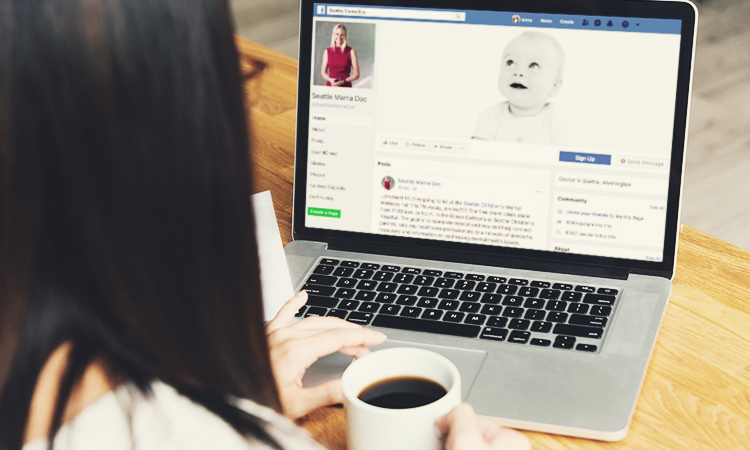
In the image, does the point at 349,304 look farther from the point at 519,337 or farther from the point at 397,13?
the point at 397,13

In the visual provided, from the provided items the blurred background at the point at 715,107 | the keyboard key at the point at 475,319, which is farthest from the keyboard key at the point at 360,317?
A: the blurred background at the point at 715,107

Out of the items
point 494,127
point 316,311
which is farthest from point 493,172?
point 316,311

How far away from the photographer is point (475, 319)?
74cm

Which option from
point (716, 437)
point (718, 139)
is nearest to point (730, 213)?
point (718, 139)

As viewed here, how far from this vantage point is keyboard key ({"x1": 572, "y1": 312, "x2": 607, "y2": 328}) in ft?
2.35

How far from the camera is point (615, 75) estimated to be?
77 centimetres

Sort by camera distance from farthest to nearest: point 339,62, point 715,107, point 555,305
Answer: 1. point 715,107
2. point 339,62
3. point 555,305

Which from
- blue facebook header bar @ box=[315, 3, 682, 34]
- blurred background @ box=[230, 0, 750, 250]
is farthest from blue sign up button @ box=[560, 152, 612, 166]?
blurred background @ box=[230, 0, 750, 250]

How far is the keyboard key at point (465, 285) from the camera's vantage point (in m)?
0.79

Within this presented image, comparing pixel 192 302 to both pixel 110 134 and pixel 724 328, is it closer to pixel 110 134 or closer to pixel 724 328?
pixel 110 134

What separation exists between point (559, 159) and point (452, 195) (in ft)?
0.42

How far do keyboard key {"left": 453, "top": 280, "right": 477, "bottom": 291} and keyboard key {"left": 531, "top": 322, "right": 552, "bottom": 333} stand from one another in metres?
0.09

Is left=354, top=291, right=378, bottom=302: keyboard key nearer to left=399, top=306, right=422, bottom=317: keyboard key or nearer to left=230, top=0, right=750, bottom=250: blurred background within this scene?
left=399, top=306, right=422, bottom=317: keyboard key

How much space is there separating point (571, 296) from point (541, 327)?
70 millimetres
